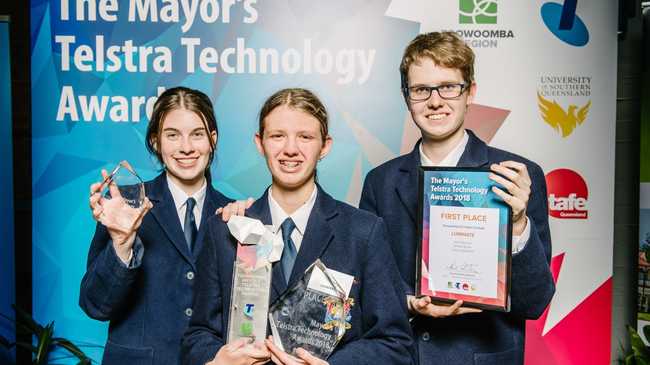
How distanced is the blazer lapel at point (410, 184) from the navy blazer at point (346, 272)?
1.03 ft

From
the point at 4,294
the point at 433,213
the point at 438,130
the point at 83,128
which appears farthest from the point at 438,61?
the point at 4,294

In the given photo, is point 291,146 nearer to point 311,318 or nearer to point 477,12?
point 311,318

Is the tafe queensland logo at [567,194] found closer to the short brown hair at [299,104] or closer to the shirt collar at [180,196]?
the short brown hair at [299,104]

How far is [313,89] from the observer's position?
2.62 m

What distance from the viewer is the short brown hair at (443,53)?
75.1 inches

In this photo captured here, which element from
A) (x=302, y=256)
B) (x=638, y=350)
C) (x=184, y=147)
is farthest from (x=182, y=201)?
(x=638, y=350)

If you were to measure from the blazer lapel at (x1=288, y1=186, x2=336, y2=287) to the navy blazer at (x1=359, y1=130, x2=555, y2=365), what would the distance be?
42 cm

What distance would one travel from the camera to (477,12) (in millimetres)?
2584

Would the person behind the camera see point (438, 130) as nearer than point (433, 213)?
No

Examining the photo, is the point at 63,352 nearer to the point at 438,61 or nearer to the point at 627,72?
the point at 438,61

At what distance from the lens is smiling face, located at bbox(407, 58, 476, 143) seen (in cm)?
191

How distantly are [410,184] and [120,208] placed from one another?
1176 mm

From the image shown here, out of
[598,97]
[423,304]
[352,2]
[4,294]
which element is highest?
[352,2]

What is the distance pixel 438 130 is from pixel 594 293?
5.17 feet
